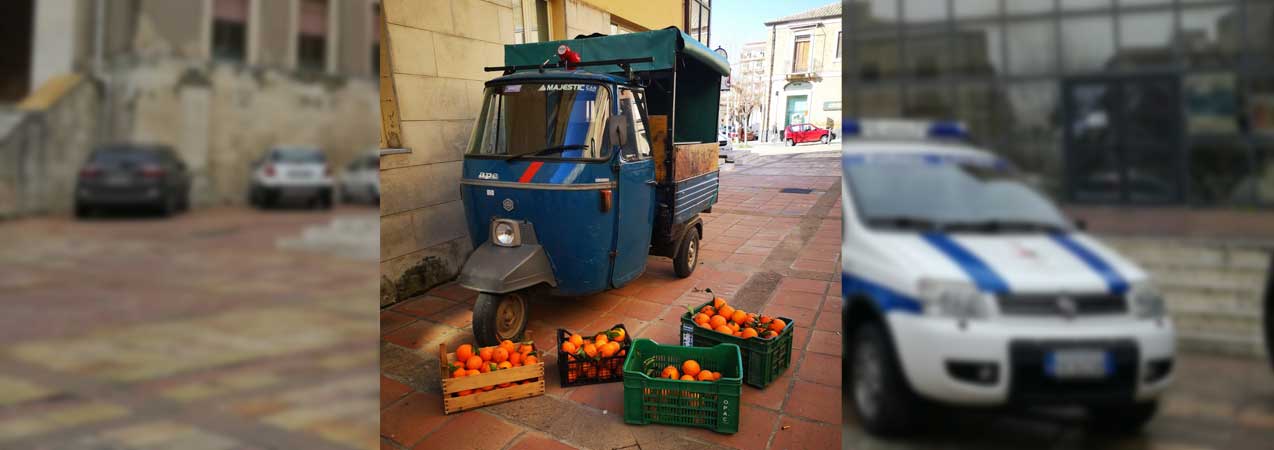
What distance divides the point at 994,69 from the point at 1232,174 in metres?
0.26

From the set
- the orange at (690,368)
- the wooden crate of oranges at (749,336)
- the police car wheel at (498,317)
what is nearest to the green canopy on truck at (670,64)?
the wooden crate of oranges at (749,336)

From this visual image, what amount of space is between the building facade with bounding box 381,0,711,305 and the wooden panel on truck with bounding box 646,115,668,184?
0.79m

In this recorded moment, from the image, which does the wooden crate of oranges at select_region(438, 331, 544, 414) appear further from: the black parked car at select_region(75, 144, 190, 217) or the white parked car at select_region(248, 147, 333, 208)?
the black parked car at select_region(75, 144, 190, 217)

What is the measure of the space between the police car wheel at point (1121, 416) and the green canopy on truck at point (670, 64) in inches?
163

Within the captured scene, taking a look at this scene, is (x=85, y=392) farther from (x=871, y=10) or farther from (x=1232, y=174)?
(x=1232, y=174)

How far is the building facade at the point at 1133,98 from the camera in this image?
0.69m

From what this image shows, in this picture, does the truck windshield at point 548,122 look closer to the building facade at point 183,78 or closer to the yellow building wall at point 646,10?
the yellow building wall at point 646,10

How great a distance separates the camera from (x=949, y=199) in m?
0.78

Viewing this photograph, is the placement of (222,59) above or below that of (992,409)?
above

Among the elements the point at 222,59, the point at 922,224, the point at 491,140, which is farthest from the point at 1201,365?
the point at 491,140

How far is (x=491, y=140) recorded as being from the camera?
425cm

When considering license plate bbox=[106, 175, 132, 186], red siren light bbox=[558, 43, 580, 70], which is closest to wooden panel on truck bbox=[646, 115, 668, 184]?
red siren light bbox=[558, 43, 580, 70]

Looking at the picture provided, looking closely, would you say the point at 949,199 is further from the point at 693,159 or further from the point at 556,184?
the point at 693,159

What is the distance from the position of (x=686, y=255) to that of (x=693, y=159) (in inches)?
33.7
